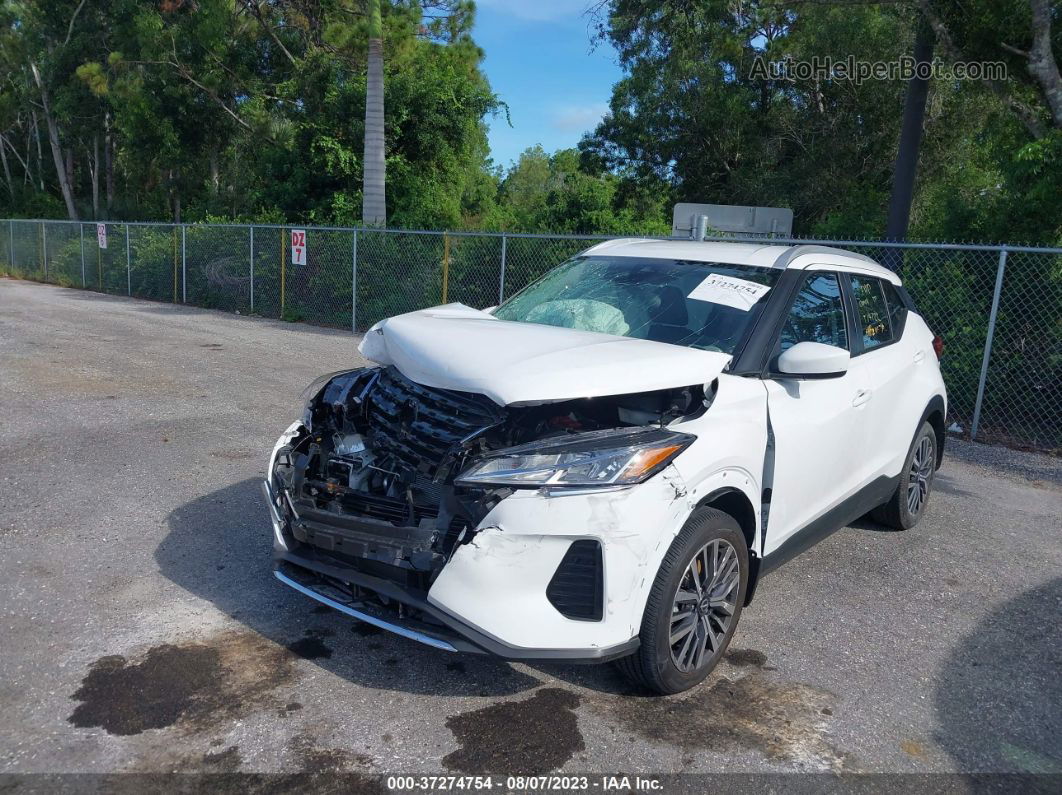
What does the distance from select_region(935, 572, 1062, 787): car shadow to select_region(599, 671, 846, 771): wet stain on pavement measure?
1.61 feet

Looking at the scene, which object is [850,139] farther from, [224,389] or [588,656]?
[588,656]

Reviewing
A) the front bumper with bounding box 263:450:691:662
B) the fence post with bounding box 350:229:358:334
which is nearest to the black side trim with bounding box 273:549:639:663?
the front bumper with bounding box 263:450:691:662

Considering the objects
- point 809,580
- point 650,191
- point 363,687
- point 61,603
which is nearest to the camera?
point 363,687

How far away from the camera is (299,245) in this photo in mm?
15805

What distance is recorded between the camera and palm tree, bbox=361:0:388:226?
17203 millimetres

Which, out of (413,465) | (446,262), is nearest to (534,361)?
(413,465)

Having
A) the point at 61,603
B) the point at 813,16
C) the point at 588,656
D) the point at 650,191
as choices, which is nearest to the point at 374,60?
the point at 813,16

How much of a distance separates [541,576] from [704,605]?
2.69 ft

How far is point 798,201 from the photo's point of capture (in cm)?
2197

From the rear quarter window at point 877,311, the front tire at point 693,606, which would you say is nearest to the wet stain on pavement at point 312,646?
the front tire at point 693,606

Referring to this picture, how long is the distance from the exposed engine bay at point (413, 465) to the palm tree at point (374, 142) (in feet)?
46.2

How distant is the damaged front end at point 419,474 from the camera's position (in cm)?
304

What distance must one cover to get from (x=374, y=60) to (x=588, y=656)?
16.6 m
